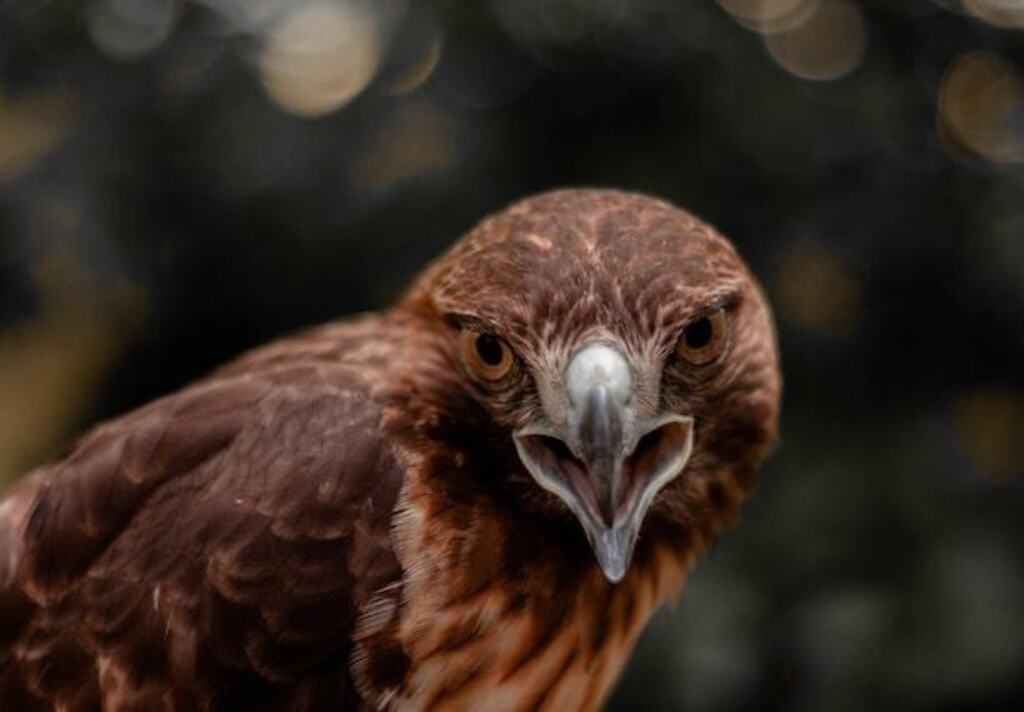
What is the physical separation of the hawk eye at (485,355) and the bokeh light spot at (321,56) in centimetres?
140

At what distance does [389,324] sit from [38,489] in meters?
0.58

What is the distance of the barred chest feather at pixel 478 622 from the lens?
101 inches

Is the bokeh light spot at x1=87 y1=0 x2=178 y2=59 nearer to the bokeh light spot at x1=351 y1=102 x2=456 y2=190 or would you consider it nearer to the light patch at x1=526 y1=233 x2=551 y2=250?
the bokeh light spot at x1=351 y1=102 x2=456 y2=190

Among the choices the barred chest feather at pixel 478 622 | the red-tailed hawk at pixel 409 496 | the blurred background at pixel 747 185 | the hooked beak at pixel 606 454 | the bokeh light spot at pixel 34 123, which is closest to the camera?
the hooked beak at pixel 606 454

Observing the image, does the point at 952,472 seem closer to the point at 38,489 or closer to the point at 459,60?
the point at 459,60

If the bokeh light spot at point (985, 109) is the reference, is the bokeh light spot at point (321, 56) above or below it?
above

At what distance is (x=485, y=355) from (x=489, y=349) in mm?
15

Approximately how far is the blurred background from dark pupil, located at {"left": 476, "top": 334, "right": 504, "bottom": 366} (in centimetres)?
135

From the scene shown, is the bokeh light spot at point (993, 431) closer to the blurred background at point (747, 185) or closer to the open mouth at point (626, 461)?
the blurred background at point (747, 185)

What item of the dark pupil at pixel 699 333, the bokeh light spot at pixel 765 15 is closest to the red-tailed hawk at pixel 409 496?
the dark pupil at pixel 699 333

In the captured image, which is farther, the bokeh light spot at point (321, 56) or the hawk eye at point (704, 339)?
the bokeh light spot at point (321, 56)

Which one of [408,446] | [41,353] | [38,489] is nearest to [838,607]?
[408,446]

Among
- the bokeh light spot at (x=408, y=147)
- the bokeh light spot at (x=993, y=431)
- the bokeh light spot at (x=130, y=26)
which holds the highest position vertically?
the bokeh light spot at (x=130, y=26)

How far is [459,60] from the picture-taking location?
3.79m
